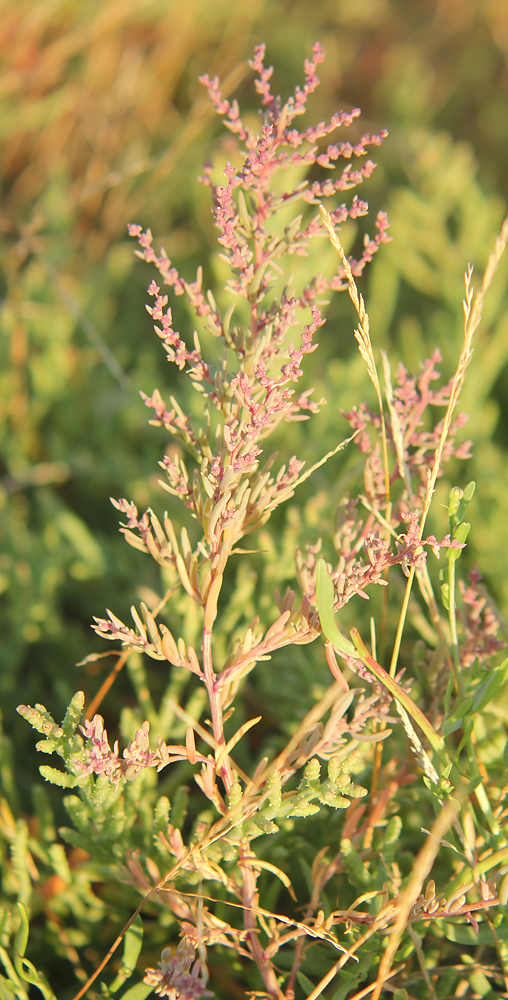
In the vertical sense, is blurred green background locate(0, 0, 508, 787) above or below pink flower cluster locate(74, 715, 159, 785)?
above

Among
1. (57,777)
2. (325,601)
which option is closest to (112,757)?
(57,777)

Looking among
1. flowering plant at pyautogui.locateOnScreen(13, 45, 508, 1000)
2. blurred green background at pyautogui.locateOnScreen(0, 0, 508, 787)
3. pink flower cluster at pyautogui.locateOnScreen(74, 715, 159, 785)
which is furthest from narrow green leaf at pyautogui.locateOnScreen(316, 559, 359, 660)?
blurred green background at pyautogui.locateOnScreen(0, 0, 508, 787)

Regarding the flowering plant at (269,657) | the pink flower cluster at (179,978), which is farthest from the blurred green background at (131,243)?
the pink flower cluster at (179,978)

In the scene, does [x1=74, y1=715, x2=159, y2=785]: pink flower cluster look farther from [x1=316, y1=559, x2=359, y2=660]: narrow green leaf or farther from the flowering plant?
[x1=316, y1=559, x2=359, y2=660]: narrow green leaf

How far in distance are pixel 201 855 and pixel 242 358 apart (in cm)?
36

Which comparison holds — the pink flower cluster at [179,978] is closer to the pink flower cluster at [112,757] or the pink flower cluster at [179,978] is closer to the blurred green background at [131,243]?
the pink flower cluster at [112,757]

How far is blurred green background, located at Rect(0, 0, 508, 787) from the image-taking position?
3.31ft

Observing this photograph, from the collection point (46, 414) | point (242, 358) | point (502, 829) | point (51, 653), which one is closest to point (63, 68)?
point (46, 414)

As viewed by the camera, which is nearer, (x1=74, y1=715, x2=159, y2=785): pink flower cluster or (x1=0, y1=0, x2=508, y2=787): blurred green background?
(x1=74, y1=715, x2=159, y2=785): pink flower cluster

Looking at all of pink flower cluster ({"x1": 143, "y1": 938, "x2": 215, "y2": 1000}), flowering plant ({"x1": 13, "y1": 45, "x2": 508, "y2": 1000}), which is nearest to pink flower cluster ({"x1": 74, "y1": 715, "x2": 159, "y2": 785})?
flowering plant ({"x1": 13, "y1": 45, "x2": 508, "y2": 1000})

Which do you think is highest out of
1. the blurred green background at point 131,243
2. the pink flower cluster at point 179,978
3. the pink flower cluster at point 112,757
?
the blurred green background at point 131,243

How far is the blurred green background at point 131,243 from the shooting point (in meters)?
1.01

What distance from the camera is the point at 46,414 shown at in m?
1.25

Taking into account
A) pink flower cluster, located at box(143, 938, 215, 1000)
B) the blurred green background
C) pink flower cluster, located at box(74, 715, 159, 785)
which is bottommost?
pink flower cluster, located at box(143, 938, 215, 1000)
